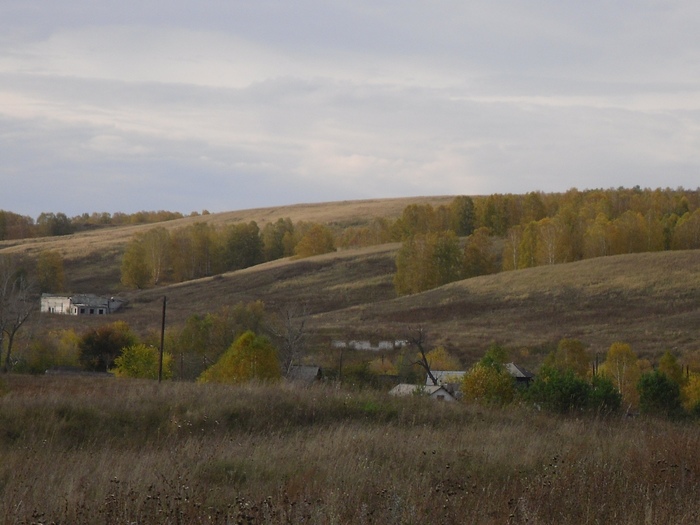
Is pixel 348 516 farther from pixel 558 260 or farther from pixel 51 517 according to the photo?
pixel 558 260

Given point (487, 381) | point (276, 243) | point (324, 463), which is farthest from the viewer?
point (276, 243)

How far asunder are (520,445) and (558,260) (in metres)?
91.9

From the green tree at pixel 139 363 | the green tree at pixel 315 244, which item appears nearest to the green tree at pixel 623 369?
the green tree at pixel 139 363

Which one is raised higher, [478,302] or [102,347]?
[478,302]

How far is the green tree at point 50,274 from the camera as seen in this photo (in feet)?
376

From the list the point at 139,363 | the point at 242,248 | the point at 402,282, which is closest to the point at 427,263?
the point at 402,282

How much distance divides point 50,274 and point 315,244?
39571 mm

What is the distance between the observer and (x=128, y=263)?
12000 cm

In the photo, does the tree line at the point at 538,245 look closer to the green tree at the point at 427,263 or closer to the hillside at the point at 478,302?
the green tree at the point at 427,263

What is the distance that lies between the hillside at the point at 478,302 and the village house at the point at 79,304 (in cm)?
236

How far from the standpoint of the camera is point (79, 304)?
96.9 meters

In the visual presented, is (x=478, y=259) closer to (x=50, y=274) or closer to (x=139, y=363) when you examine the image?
(x=50, y=274)

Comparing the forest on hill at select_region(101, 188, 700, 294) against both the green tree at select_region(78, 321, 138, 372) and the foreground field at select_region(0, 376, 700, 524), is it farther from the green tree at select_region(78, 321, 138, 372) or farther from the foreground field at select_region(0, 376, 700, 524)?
the foreground field at select_region(0, 376, 700, 524)

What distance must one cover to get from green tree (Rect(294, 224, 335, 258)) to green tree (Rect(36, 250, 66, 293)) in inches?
1391
